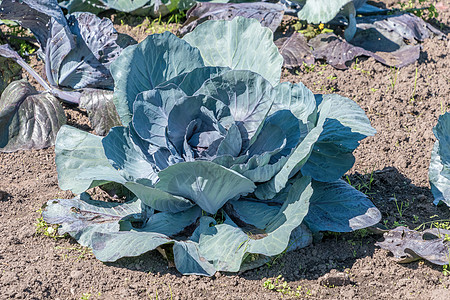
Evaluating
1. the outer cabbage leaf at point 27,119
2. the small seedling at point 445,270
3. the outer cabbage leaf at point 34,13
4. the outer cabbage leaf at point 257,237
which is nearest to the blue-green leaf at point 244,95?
the outer cabbage leaf at point 257,237

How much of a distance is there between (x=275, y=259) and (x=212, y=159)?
0.65 meters

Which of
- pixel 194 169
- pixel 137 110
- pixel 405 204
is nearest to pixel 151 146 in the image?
pixel 137 110

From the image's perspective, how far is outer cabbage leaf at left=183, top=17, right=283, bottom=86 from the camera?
9.76ft

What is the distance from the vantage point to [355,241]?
303 cm

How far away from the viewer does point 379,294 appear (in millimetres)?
2662

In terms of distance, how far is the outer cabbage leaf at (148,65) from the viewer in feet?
9.47

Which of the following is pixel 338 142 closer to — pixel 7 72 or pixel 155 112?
pixel 155 112

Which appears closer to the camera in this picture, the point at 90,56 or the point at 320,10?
the point at 90,56

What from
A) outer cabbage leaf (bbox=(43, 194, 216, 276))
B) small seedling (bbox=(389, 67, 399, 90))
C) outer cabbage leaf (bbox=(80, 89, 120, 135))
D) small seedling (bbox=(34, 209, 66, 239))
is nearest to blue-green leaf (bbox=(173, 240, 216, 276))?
outer cabbage leaf (bbox=(43, 194, 216, 276))

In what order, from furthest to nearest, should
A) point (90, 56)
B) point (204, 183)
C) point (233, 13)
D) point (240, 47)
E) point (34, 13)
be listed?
1. point (233, 13)
2. point (90, 56)
3. point (34, 13)
4. point (240, 47)
5. point (204, 183)

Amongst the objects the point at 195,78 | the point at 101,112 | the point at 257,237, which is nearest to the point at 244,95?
the point at 195,78

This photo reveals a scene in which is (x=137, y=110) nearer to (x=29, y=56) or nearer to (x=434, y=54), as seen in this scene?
(x=29, y=56)

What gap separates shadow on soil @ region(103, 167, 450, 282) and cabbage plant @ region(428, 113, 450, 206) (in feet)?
0.52

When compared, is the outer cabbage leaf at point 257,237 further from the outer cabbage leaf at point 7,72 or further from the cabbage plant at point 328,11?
the outer cabbage leaf at point 7,72
